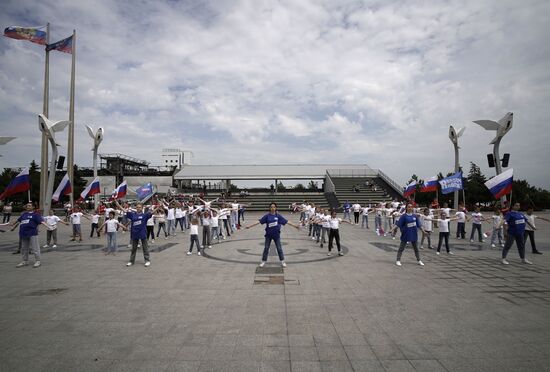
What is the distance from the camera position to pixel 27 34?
819 inches

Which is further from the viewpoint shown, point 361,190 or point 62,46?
point 361,190

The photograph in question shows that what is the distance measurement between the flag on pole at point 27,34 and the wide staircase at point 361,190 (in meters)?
33.1

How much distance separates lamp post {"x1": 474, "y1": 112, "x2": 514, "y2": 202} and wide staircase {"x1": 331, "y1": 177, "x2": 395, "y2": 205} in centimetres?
2393

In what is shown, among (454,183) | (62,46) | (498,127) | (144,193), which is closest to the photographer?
(498,127)

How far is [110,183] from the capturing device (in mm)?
50281

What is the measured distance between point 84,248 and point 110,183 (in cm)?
4184

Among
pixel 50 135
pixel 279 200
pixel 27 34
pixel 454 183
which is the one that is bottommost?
pixel 279 200

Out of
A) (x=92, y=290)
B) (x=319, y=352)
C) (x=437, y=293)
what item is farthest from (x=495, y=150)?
(x=92, y=290)

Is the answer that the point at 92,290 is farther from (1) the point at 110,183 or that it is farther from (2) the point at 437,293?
(1) the point at 110,183

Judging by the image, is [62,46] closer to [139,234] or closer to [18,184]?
[18,184]

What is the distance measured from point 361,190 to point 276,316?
4015 centimetres

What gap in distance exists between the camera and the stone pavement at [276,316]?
402cm

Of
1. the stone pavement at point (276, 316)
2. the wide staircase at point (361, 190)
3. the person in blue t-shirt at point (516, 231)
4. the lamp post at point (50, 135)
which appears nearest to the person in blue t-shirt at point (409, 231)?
the stone pavement at point (276, 316)

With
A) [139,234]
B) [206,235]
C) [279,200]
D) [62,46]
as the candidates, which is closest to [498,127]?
[206,235]
